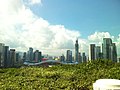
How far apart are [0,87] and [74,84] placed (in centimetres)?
275

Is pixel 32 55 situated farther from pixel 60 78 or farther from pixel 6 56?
pixel 60 78

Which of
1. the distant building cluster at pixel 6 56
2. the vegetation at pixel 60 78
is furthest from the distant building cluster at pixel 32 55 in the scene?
the vegetation at pixel 60 78

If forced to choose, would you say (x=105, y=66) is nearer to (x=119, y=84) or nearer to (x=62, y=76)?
(x=62, y=76)

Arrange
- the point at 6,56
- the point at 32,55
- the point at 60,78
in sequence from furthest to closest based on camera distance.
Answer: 1. the point at 32,55
2. the point at 6,56
3. the point at 60,78

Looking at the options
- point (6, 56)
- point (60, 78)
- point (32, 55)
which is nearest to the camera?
point (60, 78)

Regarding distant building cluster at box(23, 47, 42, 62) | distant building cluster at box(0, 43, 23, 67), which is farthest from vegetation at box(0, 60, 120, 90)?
distant building cluster at box(23, 47, 42, 62)

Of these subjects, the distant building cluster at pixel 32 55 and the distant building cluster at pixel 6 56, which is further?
the distant building cluster at pixel 32 55

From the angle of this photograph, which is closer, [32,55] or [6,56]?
[6,56]

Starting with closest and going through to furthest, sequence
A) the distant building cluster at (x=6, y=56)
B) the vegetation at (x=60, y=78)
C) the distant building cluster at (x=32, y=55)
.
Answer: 1. the vegetation at (x=60, y=78)
2. the distant building cluster at (x=6, y=56)
3. the distant building cluster at (x=32, y=55)

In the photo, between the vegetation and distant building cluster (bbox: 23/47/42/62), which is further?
distant building cluster (bbox: 23/47/42/62)

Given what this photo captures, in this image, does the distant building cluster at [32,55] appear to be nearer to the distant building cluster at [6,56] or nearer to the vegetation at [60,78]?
the distant building cluster at [6,56]

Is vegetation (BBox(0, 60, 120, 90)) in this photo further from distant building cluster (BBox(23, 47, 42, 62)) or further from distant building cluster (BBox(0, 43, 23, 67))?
distant building cluster (BBox(23, 47, 42, 62))

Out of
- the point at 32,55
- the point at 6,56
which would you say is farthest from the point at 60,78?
the point at 32,55

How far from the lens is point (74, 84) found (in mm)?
8680
